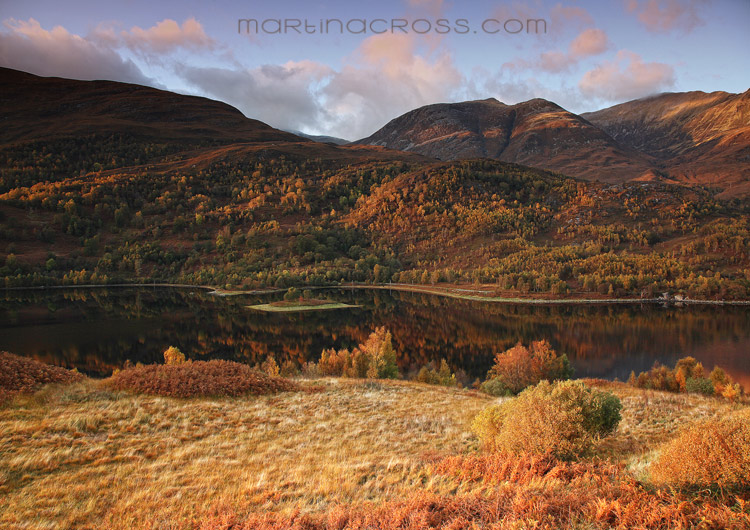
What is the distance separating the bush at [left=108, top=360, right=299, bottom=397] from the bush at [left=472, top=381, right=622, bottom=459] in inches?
433

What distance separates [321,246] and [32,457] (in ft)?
618

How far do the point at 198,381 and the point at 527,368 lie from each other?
38170 millimetres

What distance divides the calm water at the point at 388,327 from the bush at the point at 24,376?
1686 inches

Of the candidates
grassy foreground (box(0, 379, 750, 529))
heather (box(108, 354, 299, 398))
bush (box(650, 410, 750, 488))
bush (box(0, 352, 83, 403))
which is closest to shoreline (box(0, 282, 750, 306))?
grassy foreground (box(0, 379, 750, 529))

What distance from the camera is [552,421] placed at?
399 inches

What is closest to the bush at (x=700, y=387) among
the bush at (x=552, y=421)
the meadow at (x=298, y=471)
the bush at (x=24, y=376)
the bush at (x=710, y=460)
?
the meadow at (x=298, y=471)

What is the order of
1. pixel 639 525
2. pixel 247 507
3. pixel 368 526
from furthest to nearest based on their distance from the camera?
1. pixel 247 507
2. pixel 368 526
3. pixel 639 525

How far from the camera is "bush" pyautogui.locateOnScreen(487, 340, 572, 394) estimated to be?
44875 millimetres

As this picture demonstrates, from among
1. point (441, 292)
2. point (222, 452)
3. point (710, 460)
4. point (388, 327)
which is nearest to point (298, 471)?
point (222, 452)

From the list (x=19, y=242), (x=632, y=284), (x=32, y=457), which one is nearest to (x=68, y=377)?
(x=32, y=457)

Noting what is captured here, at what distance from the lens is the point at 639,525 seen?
18.7ft

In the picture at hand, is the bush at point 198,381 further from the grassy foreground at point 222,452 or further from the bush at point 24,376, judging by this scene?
the bush at point 24,376

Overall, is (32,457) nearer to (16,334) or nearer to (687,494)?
(687,494)

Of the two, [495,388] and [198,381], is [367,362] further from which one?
[198,381]
